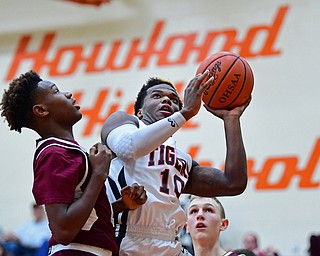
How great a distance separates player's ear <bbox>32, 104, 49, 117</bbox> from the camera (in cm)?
371

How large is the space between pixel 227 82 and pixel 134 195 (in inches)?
34.5

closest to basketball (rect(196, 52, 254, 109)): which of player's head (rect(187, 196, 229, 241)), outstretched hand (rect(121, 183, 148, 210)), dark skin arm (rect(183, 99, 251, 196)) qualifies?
dark skin arm (rect(183, 99, 251, 196))

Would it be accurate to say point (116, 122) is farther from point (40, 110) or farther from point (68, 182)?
point (68, 182)

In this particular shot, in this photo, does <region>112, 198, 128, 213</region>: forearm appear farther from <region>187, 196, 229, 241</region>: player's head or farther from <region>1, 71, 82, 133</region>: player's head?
<region>187, 196, 229, 241</region>: player's head

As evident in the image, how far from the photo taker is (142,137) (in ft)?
12.4

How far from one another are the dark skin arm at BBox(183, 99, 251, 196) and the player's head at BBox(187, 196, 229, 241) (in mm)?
984

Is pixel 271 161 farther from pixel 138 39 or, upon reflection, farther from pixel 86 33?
pixel 86 33

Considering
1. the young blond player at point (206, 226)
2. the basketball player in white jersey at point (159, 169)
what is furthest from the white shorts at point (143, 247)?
the young blond player at point (206, 226)

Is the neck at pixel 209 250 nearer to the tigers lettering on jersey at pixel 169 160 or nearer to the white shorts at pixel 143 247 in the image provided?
the tigers lettering on jersey at pixel 169 160

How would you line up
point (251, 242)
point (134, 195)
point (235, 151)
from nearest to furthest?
point (134, 195) < point (235, 151) < point (251, 242)

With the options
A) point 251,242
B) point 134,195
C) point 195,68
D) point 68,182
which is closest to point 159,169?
point 134,195

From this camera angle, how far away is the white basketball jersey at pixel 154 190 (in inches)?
155

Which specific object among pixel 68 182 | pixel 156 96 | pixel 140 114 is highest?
pixel 156 96

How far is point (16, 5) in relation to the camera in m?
13.2
